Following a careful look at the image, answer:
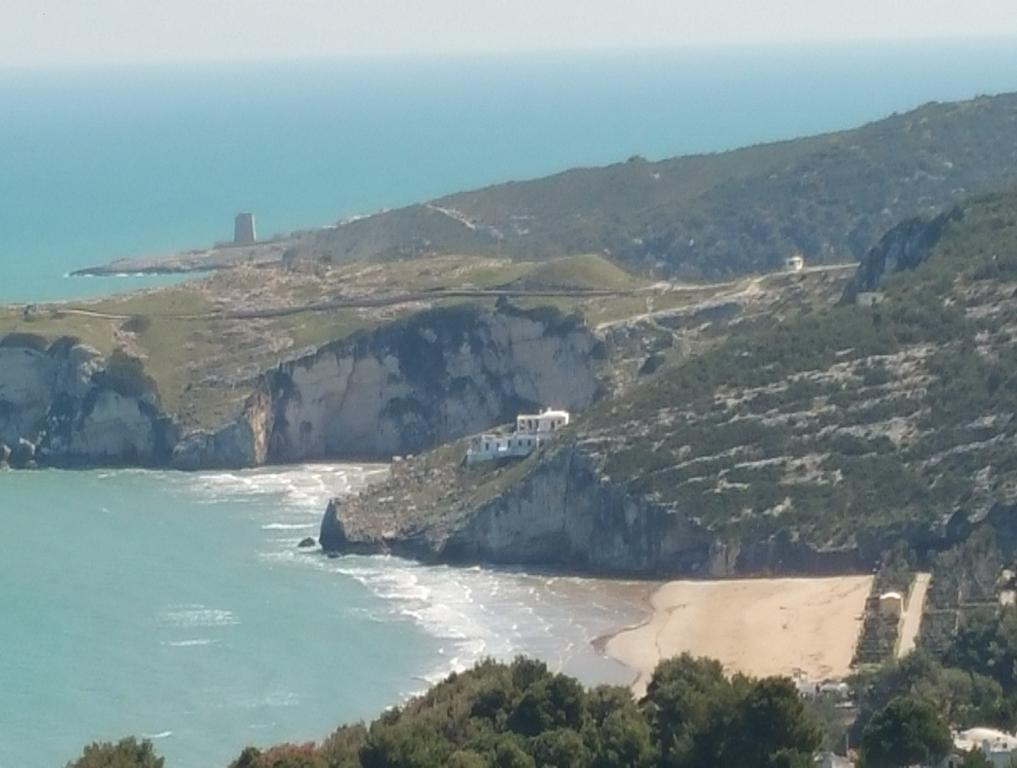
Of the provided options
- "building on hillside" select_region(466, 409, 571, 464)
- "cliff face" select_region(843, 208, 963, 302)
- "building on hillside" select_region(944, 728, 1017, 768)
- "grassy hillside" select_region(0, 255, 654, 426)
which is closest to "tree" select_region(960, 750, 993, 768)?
"building on hillside" select_region(944, 728, 1017, 768)

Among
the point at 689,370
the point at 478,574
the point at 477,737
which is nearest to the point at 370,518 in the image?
the point at 478,574

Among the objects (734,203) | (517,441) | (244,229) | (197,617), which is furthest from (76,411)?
(244,229)

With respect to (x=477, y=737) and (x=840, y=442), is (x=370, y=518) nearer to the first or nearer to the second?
(x=840, y=442)

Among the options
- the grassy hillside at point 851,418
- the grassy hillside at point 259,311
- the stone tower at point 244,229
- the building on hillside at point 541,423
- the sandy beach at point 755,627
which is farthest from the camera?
the stone tower at point 244,229

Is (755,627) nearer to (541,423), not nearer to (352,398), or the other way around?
(541,423)

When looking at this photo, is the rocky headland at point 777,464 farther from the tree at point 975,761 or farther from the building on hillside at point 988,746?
the tree at point 975,761

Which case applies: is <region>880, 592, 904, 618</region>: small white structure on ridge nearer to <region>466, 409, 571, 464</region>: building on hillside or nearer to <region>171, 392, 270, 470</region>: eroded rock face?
<region>466, 409, 571, 464</region>: building on hillside

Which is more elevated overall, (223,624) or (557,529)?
(557,529)

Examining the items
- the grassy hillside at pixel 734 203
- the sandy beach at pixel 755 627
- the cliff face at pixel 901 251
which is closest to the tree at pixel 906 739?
the sandy beach at pixel 755 627
